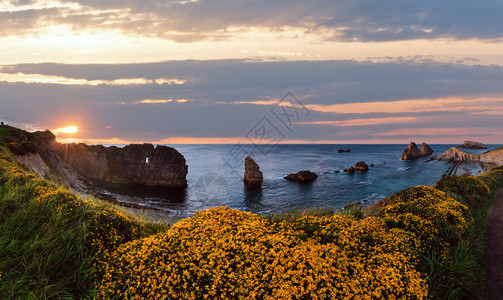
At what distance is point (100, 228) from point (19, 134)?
36.9 m

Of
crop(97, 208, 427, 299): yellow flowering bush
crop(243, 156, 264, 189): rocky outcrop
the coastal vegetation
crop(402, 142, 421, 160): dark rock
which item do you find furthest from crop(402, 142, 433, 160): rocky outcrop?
crop(97, 208, 427, 299): yellow flowering bush

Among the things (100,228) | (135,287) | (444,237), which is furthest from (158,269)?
(444,237)

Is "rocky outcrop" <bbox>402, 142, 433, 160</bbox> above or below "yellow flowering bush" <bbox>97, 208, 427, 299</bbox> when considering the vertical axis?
below

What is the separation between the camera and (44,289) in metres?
6.01

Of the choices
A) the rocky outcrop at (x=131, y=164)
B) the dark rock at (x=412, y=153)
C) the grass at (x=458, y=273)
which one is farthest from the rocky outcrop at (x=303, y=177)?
the dark rock at (x=412, y=153)

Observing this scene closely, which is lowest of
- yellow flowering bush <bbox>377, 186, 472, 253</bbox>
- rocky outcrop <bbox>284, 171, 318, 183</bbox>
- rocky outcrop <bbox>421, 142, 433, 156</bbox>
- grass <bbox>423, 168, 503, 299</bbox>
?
rocky outcrop <bbox>284, 171, 318, 183</bbox>

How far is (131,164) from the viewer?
63250 mm

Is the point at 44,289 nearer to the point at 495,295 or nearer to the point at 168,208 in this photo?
the point at 495,295

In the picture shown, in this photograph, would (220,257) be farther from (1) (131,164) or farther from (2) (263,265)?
(1) (131,164)

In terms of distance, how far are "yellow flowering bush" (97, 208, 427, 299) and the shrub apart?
46.6 ft

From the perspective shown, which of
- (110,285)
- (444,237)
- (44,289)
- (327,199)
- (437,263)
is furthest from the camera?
(327,199)

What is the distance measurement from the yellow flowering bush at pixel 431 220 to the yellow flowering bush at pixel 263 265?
4.88 ft

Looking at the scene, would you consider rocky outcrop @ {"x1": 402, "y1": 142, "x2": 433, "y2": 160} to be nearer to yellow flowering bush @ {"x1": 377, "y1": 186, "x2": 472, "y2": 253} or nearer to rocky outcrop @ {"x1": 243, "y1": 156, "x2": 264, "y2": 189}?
rocky outcrop @ {"x1": 243, "y1": 156, "x2": 264, "y2": 189}

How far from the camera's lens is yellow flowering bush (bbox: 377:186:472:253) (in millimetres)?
8984
